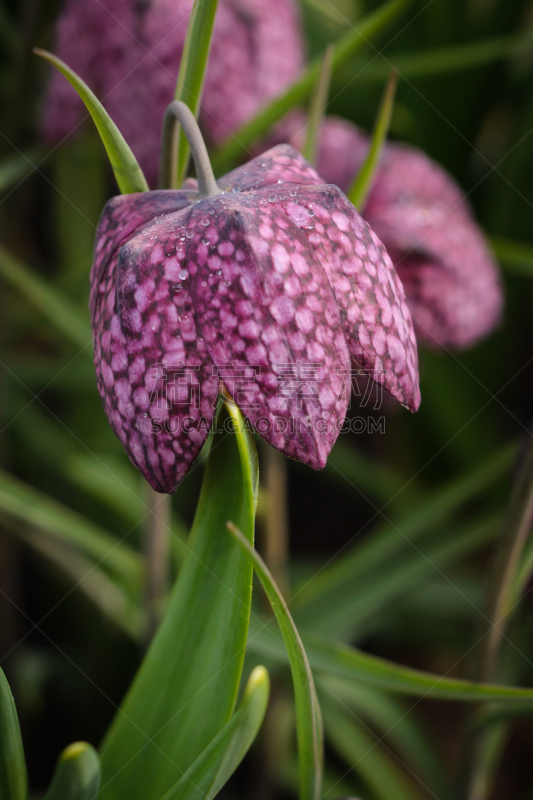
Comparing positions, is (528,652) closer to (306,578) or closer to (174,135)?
(306,578)

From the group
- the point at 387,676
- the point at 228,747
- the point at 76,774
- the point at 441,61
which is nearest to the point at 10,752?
the point at 76,774

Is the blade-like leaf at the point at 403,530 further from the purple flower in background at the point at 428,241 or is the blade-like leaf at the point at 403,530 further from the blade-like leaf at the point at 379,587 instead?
the purple flower in background at the point at 428,241

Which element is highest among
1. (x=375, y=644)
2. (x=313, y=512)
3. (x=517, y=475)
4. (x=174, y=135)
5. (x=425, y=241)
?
(x=174, y=135)

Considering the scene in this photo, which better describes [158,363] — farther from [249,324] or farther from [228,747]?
[228,747]

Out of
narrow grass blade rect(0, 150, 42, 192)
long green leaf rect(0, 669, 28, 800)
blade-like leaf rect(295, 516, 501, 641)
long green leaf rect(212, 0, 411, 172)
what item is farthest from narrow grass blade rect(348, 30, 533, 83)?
long green leaf rect(0, 669, 28, 800)

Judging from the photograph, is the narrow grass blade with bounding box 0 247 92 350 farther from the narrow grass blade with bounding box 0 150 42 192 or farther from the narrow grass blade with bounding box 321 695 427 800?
the narrow grass blade with bounding box 321 695 427 800

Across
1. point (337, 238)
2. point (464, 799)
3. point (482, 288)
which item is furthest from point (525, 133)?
point (464, 799)
